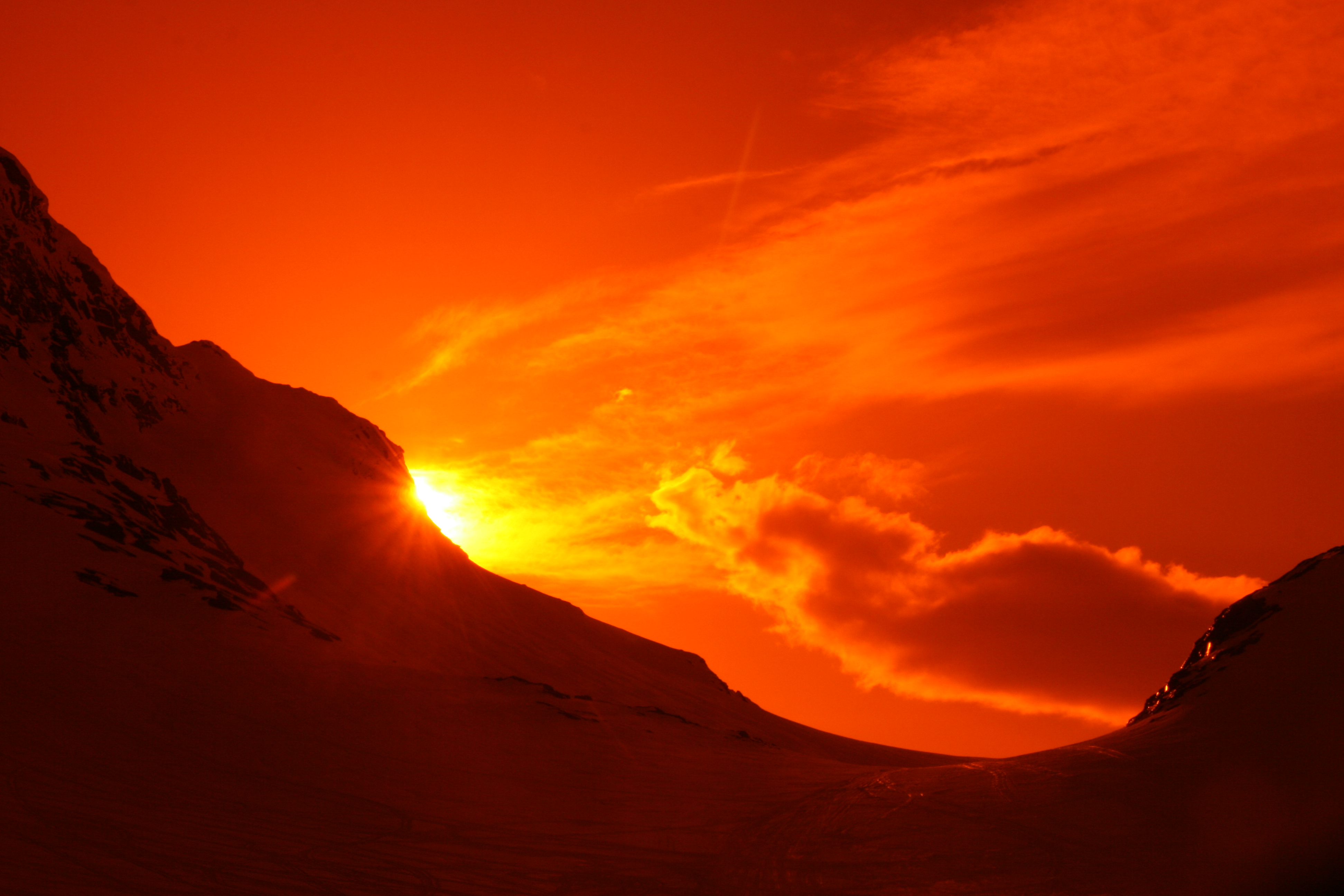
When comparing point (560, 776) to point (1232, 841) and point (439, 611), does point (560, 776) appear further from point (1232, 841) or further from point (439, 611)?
point (439, 611)

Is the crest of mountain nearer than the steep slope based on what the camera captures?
Yes

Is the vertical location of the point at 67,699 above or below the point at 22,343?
below

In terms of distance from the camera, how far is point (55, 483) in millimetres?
26328

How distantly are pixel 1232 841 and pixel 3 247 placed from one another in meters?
41.7

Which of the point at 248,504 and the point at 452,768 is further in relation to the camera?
the point at 248,504

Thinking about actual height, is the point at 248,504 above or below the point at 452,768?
above

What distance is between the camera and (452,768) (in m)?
19.7

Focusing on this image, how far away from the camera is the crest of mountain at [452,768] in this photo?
13516 millimetres

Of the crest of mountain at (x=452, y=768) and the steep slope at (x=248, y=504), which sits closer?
the crest of mountain at (x=452, y=768)

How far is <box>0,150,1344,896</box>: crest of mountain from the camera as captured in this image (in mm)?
13516

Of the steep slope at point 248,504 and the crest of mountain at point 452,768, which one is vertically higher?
the steep slope at point 248,504

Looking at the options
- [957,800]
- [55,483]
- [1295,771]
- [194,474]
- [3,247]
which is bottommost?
[957,800]

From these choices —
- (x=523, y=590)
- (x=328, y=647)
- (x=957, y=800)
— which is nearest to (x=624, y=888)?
(x=957, y=800)

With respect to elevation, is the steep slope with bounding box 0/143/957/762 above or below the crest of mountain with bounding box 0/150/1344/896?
above
